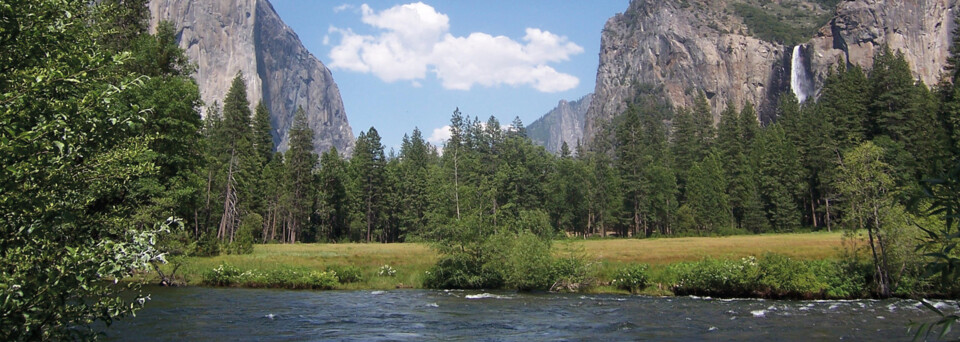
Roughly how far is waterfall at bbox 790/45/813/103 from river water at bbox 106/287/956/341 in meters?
167

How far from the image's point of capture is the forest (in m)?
6.14

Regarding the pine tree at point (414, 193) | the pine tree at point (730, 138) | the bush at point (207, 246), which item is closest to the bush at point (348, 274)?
the bush at point (207, 246)

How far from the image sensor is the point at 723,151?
99625 millimetres

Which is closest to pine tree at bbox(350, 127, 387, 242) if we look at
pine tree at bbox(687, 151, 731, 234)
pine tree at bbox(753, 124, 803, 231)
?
pine tree at bbox(687, 151, 731, 234)

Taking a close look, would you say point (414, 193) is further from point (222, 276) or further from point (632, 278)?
point (632, 278)

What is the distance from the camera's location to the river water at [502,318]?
766 inches

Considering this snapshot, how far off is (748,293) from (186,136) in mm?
31745

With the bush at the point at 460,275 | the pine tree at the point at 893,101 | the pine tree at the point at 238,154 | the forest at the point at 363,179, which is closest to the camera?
the forest at the point at 363,179

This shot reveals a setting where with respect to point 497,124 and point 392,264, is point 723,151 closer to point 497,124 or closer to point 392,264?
point 497,124

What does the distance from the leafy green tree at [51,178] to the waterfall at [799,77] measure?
191 meters

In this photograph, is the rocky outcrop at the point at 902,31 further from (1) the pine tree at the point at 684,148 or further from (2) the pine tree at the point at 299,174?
(2) the pine tree at the point at 299,174

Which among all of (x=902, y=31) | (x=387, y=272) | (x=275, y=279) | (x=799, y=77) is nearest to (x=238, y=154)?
(x=275, y=279)

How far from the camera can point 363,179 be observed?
96.8 metres

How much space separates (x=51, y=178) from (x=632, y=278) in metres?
30.8
